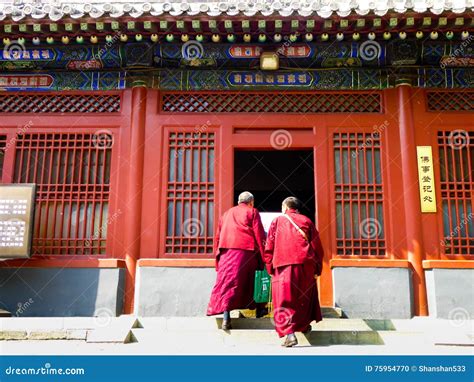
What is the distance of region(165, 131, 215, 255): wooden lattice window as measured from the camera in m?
Result: 6.88

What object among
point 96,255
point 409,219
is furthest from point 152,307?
point 409,219

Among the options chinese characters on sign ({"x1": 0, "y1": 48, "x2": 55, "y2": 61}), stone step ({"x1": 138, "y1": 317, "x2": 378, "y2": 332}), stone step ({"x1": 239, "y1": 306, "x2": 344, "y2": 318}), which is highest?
chinese characters on sign ({"x1": 0, "y1": 48, "x2": 55, "y2": 61})

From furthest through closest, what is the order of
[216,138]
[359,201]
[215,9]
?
[216,138] → [359,201] → [215,9]

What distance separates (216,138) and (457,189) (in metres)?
3.22

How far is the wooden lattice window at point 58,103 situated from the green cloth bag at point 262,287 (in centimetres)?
303

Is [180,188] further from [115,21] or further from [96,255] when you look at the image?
[115,21]

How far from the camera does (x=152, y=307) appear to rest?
6547 mm

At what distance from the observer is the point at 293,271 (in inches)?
211

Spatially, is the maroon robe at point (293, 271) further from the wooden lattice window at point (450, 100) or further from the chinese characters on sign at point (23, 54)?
the chinese characters on sign at point (23, 54)

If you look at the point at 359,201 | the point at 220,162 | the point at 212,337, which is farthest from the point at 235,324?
the point at 359,201

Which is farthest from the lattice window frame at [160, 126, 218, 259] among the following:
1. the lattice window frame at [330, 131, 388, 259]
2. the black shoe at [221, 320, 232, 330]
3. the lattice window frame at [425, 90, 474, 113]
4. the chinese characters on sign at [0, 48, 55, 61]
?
the lattice window frame at [425, 90, 474, 113]

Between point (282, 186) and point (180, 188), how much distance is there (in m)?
5.09

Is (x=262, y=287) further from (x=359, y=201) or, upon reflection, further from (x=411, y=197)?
(x=411, y=197)

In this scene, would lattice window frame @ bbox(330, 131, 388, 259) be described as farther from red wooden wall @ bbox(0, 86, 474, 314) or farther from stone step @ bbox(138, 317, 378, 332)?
stone step @ bbox(138, 317, 378, 332)
